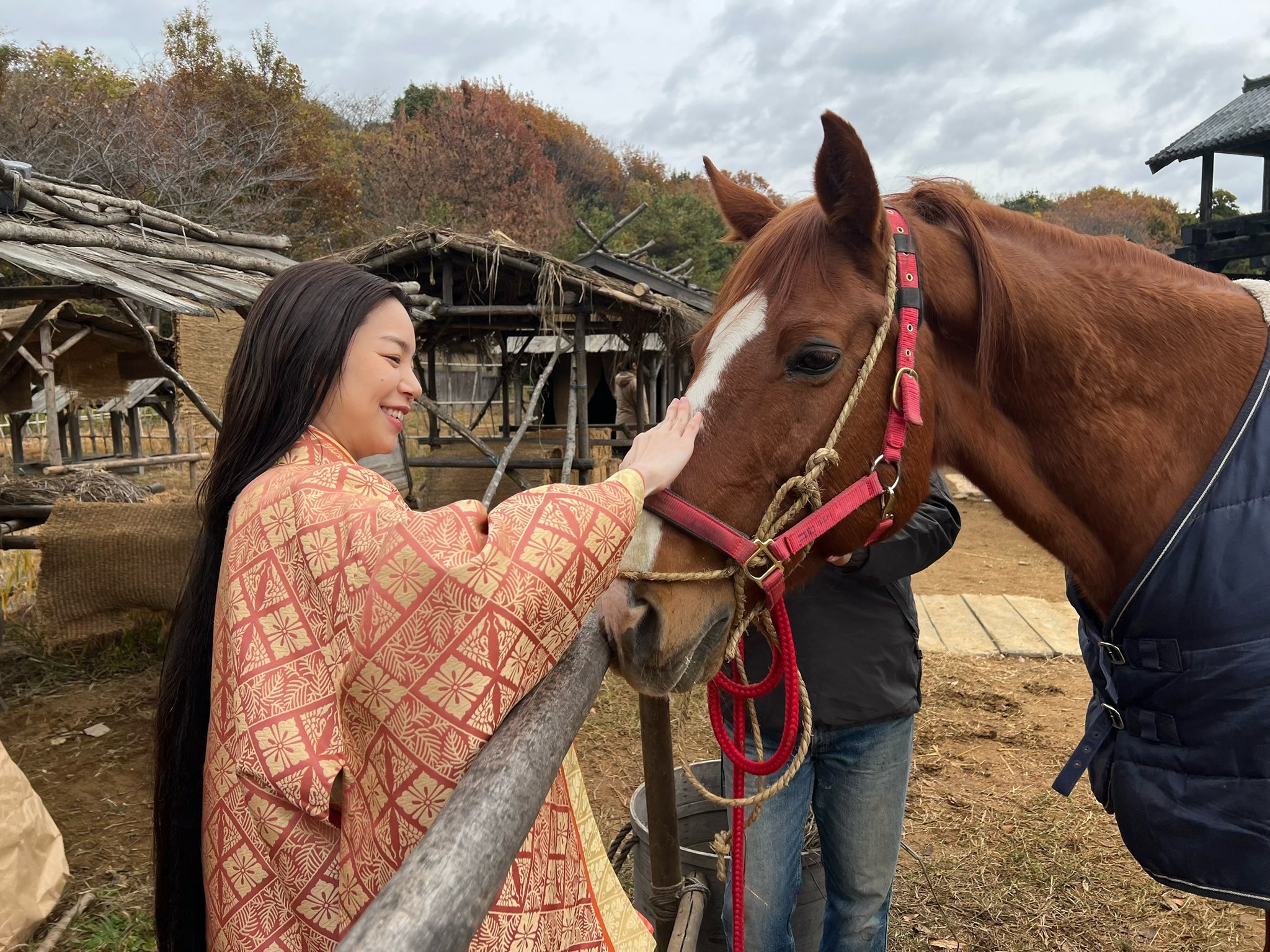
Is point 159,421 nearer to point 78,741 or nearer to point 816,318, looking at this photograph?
point 78,741

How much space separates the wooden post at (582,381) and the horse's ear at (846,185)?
6415 mm

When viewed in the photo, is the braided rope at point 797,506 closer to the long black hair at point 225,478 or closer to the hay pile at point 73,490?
the long black hair at point 225,478

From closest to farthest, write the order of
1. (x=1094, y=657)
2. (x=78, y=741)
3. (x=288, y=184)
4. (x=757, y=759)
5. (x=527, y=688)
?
1. (x=527, y=688)
2. (x=1094, y=657)
3. (x=757, y=759)
4. (x=78, y=741)
5. (x=288, y=184)

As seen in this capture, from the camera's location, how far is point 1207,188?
35.5 feet

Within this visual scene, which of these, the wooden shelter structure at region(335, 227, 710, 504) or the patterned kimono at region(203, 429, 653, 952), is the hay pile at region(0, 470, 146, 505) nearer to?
the wooden shelter structure at region(335, 227, 710, 504)

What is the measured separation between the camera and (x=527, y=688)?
1.00 metres

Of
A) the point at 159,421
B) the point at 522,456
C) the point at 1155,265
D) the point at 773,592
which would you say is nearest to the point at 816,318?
the point at 773,592

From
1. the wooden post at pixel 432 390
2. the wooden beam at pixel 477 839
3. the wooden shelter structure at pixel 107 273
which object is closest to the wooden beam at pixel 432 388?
the wooden post at pixel 432 390

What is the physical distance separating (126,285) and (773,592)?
11.2 ft

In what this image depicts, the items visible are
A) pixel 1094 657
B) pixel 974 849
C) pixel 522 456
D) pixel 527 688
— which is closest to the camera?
pixel 527 688

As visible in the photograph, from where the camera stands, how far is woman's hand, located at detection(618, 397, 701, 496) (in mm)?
1239

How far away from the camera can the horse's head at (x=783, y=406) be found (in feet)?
4.25

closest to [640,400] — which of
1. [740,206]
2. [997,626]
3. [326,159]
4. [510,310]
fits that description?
[510,310]

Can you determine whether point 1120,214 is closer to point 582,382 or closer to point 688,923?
point 582,382
